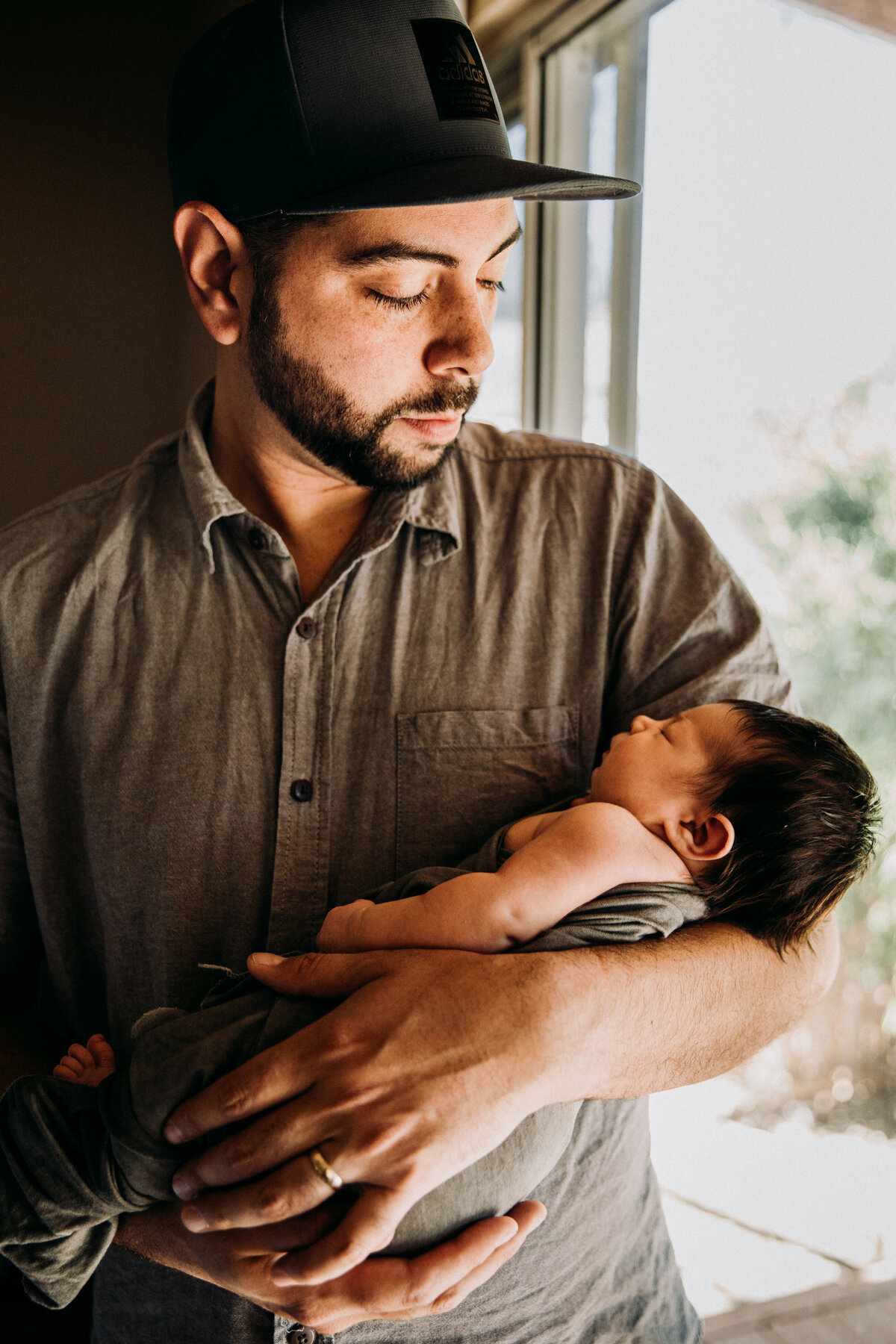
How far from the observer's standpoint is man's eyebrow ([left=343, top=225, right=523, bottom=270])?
1208 millimetres

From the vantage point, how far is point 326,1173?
3.05 feet

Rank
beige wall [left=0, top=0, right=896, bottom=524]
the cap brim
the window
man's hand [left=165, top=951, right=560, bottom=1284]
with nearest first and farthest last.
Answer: man's hand [left=165, top=951, right=560, bottom=1284] < the cap brim < beige wall [left=0, top=0, right=896, bottom=524] < the window

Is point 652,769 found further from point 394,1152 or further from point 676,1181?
point 676,1181

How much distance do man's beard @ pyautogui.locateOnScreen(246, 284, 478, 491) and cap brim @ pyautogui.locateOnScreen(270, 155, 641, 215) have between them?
0.19 m

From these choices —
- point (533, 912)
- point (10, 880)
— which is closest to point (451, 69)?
point (533, 912)

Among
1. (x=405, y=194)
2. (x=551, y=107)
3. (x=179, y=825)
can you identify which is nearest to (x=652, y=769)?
(x=179, y=825)

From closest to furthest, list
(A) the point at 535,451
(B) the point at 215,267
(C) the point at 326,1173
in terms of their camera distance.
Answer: (C) the point at 326,1173, (B) the point at 215,267, (A) the point at 535,451

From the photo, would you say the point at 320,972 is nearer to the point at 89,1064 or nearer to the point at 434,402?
the point at 89,1064

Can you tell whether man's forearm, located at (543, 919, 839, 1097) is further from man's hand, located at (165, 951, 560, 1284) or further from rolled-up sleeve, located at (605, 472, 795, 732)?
rolled-up sleeve, located at (605, 472, 795, 732)

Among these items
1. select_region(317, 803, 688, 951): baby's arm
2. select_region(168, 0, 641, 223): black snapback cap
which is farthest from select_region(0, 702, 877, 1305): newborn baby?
select_region(168, 0, 641, 223): black snapback cap

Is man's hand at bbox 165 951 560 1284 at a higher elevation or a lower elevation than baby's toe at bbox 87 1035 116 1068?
higher

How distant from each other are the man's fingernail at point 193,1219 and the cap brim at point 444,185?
1.22 metres

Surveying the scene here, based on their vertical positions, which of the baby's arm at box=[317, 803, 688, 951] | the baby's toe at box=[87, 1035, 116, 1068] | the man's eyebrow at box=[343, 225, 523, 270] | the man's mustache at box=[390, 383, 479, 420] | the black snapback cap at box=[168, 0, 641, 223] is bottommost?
the baby's toe at box=[87, 1035, 116, 1068]

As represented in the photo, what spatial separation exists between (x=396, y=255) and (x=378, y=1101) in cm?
106
